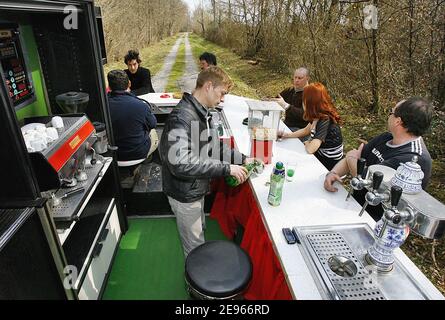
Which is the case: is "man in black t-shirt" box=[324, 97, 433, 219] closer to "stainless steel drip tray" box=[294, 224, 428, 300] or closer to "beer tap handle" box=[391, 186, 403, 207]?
"stainless steel drip tray" box=[294, 224, 428, 300]

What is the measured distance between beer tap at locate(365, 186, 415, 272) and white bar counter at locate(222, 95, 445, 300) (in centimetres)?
19

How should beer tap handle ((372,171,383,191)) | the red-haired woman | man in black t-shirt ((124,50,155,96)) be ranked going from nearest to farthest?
beer tap handle ((372,171,383,191)) < the red-haired woman < man in black t-shirt ((124,50,155,96))

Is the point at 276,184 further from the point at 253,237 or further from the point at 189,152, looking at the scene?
the point at 189,152

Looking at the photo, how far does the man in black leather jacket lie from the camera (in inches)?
73.9

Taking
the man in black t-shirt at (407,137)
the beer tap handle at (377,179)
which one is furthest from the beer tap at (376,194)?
→ the man in black t-shirt at (407,137)

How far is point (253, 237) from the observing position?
2105mm

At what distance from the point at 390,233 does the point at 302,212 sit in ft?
2.00

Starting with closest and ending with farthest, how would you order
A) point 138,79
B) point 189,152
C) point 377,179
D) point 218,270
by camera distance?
point 377,179 → point 218,270 → point 189,152 → point 138,79

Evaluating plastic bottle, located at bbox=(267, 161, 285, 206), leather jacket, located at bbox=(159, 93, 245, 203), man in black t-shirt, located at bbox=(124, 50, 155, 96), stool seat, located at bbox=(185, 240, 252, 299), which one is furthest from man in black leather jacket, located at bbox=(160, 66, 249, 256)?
man in black t-shirt, located at bbox=(124, 50, 155, 96)

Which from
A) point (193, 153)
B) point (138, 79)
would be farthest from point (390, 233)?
point (138, 79)

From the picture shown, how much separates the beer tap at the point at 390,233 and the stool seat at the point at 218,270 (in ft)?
2.28

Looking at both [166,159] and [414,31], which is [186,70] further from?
[166,159]
